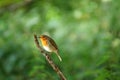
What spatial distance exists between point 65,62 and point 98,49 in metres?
0.50

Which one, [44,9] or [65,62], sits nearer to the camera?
[65,62]

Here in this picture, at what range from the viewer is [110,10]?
9023mm

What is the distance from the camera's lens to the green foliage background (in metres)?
8.03

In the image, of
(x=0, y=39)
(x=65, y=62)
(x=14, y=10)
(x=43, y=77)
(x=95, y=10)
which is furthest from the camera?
(x=14, y=10)

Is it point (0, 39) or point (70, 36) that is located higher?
point (0, 39)

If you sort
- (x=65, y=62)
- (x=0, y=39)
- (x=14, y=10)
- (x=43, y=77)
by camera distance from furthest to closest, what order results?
(x=14, y=10)
(x=0, y=39)
(x=65, y=62)
(x=43, y=77)

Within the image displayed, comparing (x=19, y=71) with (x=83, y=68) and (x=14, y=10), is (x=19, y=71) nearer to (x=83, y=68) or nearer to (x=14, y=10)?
(x=83, y=68)

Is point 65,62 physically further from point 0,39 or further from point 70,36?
point 70,36

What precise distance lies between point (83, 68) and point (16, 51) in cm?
99

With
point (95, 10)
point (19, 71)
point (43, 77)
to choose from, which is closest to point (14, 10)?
point (95, 10)

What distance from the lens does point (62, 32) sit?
10133 millimetres

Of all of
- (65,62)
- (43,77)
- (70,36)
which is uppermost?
(43,77)

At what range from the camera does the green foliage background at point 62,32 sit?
26.3 ft

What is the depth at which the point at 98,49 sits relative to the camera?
27.3 feet
